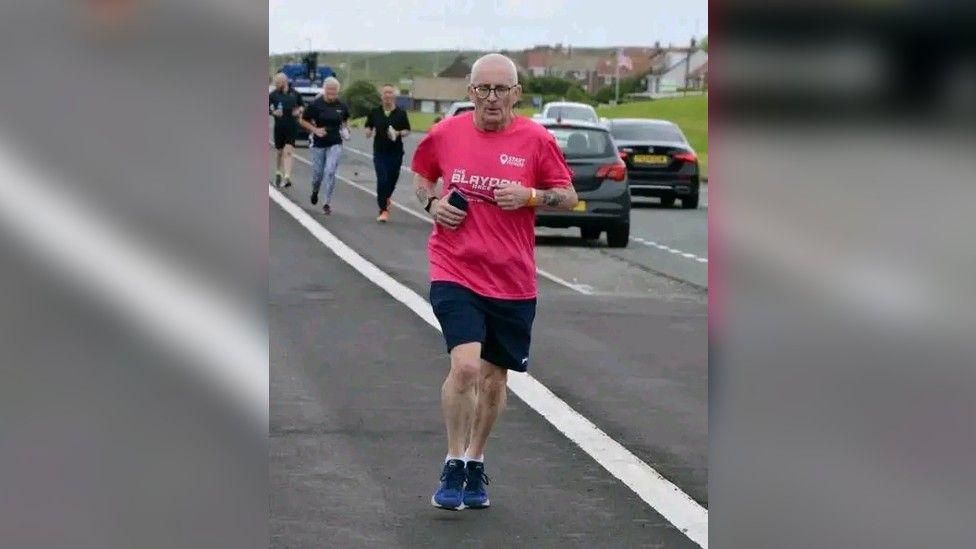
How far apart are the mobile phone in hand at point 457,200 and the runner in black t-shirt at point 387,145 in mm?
Result: 19625

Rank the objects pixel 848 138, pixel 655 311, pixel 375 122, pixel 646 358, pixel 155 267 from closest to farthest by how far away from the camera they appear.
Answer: pixel 155 267
pixel 848 138
pixel 646 358
pixel 655 311
pixel 375 122

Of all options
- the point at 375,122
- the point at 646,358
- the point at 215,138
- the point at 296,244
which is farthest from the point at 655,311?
the point at 215,138

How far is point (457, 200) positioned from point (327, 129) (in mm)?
21435

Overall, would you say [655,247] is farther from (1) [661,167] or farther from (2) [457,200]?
(2) [457,200]

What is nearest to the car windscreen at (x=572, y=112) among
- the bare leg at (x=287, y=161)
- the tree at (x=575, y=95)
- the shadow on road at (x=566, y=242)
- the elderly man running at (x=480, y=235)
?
the bare leg at (x=287, y=161)

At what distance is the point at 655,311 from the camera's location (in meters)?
16.3

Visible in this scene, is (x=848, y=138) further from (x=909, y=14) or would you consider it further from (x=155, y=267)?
(x=155, y=267)

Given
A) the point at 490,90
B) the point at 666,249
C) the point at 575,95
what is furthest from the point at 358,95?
the point at 490,90

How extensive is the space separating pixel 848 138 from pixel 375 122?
81.6 ft

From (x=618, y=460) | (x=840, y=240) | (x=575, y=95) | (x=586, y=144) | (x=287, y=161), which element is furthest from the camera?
(x=575, y=95)

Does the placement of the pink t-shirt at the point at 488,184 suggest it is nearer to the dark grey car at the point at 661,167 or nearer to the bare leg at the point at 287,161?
the bare leg at the point at 287,161

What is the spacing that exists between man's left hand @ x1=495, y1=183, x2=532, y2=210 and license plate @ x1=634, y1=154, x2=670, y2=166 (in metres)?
27.5

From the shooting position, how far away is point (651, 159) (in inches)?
1367

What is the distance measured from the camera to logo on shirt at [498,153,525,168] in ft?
24.3
